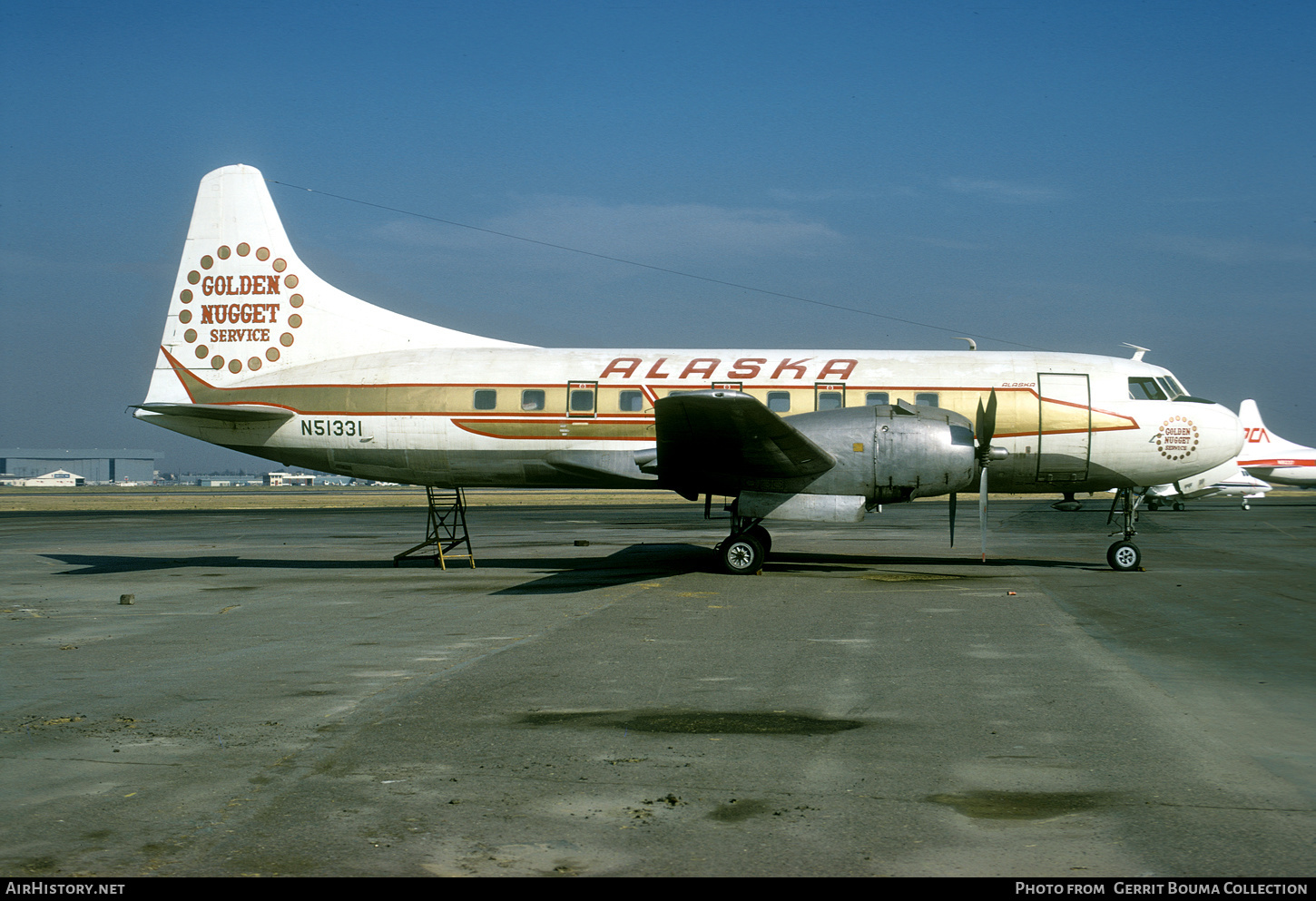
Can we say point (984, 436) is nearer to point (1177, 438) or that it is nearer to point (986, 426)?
point (986, 426)

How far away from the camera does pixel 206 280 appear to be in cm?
2103

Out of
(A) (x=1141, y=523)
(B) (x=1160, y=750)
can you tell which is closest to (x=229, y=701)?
(B) (x=1160, y=750)

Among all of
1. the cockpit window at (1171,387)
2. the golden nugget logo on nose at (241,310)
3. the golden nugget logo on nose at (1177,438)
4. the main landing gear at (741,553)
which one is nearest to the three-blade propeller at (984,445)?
the golden nugget logo on nose at (1177,438)

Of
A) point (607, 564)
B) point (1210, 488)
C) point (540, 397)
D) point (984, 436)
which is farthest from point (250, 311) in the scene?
point (1210, 488)

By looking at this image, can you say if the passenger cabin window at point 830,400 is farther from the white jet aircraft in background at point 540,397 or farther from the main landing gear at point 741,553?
the main landing gear at point 741,553

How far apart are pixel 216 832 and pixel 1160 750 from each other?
5.85m

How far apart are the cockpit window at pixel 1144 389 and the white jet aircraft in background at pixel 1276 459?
38.4 m

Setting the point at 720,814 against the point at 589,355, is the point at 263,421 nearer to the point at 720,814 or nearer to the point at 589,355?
the point at 589,355

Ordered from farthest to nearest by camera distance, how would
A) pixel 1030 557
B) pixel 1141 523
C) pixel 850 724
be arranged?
pixel 1141 523, pixel 1030 557, pixel 850 724

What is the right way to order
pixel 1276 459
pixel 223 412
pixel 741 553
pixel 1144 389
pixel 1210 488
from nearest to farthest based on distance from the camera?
pixel 741 553, pixel 1144 389, pixel 223 412, pixel 1210 488, pixel 1276 459

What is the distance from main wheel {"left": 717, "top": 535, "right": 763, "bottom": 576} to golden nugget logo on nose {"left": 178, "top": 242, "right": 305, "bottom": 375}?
10.4m

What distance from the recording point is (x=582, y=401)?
1952 centimetres

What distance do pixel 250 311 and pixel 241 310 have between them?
202 mm

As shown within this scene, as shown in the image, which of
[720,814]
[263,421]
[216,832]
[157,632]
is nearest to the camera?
[216,832]
